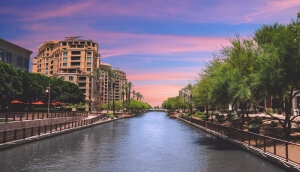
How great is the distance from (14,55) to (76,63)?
306 feet

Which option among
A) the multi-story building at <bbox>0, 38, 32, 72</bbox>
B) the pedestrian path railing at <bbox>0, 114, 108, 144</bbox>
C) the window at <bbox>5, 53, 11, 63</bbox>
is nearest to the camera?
the pedestrian path railing at <bbox>0, 114, 108, 144</bbox>

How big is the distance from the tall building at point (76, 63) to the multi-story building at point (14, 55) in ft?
213

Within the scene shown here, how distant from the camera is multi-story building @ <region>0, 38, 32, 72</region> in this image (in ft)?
269

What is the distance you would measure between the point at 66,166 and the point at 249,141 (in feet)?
51.0

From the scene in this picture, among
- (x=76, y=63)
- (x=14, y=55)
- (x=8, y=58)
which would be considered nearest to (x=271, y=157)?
(x=8, y=58)

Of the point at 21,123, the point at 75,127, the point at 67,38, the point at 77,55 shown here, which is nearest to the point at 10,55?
the point at 75,127

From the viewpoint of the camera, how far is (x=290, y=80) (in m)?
29.2

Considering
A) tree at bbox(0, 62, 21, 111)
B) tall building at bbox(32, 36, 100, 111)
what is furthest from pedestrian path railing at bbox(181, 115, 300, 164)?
tall building at bbox(32, 36, 100, 111)

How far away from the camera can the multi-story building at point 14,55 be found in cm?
8206

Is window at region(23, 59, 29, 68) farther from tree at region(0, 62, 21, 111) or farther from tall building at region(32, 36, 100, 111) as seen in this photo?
tall building at region(32, 36, 100, 111)

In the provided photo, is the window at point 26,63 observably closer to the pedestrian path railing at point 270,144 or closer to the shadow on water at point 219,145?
the shadow on water at point 219,145

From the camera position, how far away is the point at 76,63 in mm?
180875

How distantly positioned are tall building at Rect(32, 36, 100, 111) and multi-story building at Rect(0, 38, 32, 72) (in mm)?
64779

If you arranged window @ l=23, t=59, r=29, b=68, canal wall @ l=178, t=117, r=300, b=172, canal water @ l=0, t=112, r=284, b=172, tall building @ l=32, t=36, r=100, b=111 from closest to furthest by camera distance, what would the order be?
canal wall @ l=178, t=117, r=300, b=172
canal water @ l=0, t=112, r=284, b=172
window @ l=23, t=59, r=29, b=68
tall building @ l=32, t=36, r=100, b=111
